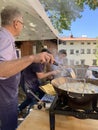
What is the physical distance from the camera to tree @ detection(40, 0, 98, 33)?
7578 millimetres

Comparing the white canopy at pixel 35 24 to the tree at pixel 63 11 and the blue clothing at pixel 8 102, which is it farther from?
the tree at pixel 63 11

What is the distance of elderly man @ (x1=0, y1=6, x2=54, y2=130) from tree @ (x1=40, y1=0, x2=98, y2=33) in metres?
6.18

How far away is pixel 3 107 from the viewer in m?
1.53

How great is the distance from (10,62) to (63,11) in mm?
7730

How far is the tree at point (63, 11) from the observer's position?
758 centimetres

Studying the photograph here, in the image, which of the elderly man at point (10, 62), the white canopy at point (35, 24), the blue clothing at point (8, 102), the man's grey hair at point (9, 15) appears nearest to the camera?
the elderly man at point (10, 62)

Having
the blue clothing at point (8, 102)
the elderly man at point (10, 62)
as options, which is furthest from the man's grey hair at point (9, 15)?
the blue clothing at point (8, 102)

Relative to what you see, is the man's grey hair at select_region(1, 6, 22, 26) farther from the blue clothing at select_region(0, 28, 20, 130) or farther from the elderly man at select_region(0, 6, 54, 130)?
the blue clothing at select_region(0, 28, 20, 130)

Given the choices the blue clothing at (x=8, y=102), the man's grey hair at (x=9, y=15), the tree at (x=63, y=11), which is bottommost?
the blue clothing at (x=8, y=102)

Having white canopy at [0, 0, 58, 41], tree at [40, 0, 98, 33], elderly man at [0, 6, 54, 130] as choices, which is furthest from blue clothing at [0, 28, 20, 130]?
tree at [40, 0, 98, 33]

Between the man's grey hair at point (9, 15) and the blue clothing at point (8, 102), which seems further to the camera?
the blue clothing at point (8, 102)

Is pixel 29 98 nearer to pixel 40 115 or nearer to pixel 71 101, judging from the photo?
pixel 40 115

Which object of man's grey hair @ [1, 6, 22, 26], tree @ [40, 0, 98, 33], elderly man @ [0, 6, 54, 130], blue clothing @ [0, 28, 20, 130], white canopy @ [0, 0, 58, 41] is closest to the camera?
elderly man @ [0, 6, 54, 130]

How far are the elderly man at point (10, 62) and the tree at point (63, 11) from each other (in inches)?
243
